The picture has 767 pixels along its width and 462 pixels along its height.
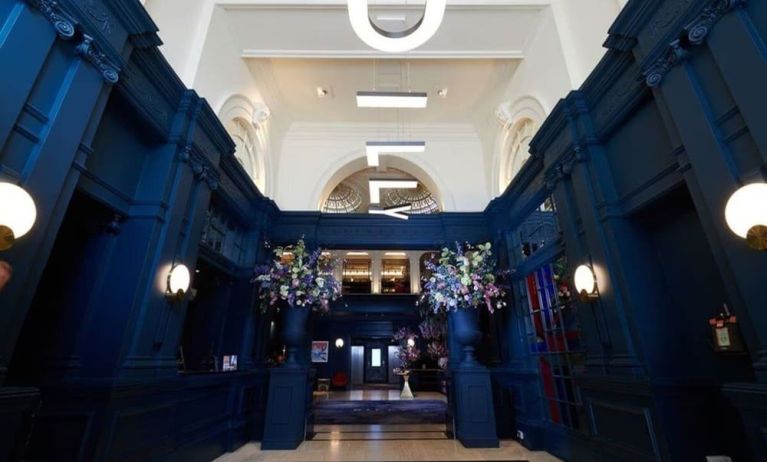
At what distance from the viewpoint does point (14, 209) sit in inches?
64.2

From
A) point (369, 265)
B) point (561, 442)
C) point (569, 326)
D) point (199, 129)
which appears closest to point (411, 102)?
point (199, 129)

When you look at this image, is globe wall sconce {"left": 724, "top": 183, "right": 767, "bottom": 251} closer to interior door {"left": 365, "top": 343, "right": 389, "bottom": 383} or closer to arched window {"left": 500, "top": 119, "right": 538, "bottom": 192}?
arched window {"left": 500, "top": 119, "right": 538, "bottom": 192}

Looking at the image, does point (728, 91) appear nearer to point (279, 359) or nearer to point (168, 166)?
point (168, 166)

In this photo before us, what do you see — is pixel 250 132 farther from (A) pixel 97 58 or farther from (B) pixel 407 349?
(B) pixel 407 349

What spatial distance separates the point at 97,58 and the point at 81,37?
0.46ft

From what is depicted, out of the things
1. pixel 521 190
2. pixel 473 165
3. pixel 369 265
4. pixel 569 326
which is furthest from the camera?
pixel 369 265

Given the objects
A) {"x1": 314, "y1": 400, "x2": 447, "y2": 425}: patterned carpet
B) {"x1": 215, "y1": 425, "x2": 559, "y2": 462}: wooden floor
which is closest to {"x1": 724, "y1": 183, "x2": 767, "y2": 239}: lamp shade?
{"x1": 215, "y1": 425, "x2": 559, "y2": 462}: wooden floor

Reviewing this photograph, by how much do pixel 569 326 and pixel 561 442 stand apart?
1.30 m

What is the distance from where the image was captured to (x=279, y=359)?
5.92 m

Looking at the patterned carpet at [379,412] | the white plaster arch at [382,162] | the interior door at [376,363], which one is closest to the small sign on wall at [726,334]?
the white plaster arch at [382,162]

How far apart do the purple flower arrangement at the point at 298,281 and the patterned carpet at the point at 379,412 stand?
3095mm

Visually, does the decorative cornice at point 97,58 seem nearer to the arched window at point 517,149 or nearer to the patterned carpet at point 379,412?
the arched window at point 517,149

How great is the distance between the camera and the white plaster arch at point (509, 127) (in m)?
4.64

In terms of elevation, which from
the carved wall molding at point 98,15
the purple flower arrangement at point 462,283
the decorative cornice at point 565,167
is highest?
the carved wall molding at point 98,15
